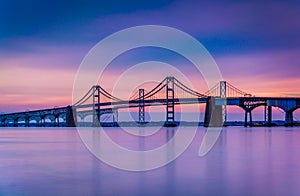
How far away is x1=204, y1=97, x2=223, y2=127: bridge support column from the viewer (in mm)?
67325

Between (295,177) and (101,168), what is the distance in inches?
224

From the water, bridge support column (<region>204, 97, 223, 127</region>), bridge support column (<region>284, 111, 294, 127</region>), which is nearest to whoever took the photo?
the water

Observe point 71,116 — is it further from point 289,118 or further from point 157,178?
point 157,178

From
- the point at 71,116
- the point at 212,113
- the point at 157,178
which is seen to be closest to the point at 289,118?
the point at 212,113

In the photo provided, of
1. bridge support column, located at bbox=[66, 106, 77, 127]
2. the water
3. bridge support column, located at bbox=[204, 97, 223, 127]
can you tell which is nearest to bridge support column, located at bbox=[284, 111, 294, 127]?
bridge support column, located at bbox=[204, 97, 223, 127]

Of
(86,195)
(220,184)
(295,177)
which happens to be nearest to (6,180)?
(86,195)

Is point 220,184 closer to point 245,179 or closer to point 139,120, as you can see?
point 245,179

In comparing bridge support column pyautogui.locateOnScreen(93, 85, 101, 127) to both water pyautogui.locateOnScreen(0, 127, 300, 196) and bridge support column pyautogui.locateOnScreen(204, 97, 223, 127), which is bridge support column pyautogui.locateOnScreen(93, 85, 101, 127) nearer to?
bridge support column pyautogui.locateOnScreen(204, 97, 223, 127)

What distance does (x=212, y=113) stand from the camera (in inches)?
2712

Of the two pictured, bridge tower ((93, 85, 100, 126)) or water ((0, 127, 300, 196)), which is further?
bridge tower ((93, 85, 100, 126))

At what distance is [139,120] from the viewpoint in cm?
8219

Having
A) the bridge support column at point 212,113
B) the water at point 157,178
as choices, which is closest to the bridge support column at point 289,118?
the bridge support column at point 212,113

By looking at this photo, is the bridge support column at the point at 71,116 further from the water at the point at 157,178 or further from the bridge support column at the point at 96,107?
the water at the point at 157,178

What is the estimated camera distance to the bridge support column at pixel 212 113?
221ft
